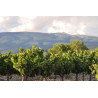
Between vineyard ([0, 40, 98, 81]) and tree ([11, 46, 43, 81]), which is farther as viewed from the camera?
vineyard ([0, 40, 98, 81])

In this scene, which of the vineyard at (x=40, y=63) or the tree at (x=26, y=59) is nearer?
the tree at (x=26, y=59)

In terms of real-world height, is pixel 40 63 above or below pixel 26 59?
below

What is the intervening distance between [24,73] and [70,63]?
12128 millimetres

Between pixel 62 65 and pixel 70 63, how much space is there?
1923mm

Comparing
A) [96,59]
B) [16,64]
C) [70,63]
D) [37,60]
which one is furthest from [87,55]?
[16,64]

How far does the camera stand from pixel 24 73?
23828mm

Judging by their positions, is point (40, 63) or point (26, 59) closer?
point (26, 59)

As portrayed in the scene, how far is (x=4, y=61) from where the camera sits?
3130 centimetres
